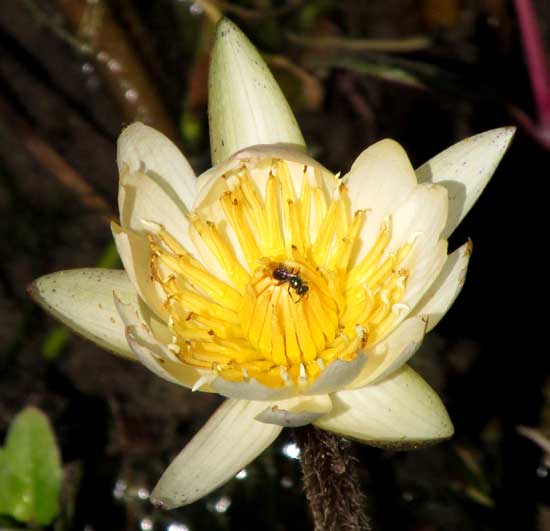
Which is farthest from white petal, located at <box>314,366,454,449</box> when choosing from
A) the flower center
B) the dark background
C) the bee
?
A: the dark background

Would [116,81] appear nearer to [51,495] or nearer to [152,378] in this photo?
[152,378]

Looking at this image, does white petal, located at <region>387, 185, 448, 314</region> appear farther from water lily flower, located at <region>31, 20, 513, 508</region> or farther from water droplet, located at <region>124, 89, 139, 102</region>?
water droplet, located at <region>124, 89, 139, 102</region>

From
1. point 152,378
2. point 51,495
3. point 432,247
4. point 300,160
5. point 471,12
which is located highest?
point 300,160

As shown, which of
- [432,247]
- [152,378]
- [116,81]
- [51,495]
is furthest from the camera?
[116,81]

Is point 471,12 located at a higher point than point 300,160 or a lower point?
lower

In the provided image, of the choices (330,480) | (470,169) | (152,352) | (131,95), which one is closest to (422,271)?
(470,169)

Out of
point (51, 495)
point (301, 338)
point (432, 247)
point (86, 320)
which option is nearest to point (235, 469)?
point (301, 338)
